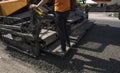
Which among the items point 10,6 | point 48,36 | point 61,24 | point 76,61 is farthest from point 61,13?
point 10,6

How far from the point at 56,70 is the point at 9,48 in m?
2.05

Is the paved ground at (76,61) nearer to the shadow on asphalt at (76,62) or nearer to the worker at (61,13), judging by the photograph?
the shadow on asphalt at (76,62)

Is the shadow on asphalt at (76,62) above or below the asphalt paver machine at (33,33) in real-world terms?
below

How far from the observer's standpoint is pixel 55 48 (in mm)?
5660

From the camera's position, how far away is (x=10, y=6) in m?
6.47

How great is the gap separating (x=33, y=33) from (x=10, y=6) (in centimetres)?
174

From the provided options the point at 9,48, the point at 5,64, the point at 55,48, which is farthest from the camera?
the point at 9,48

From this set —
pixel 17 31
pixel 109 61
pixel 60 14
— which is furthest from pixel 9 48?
pixel 109 61

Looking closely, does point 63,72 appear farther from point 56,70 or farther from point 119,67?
point 119,67

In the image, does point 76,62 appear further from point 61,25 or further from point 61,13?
point 61,13

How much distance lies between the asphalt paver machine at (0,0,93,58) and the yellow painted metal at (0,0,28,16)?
10 centimetres

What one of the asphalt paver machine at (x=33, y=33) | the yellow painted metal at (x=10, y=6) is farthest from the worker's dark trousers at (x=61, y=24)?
the yellow painted metal at (x=10, y=6)

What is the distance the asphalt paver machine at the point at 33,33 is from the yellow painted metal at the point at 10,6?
0.10m

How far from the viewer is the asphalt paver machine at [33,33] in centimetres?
530
